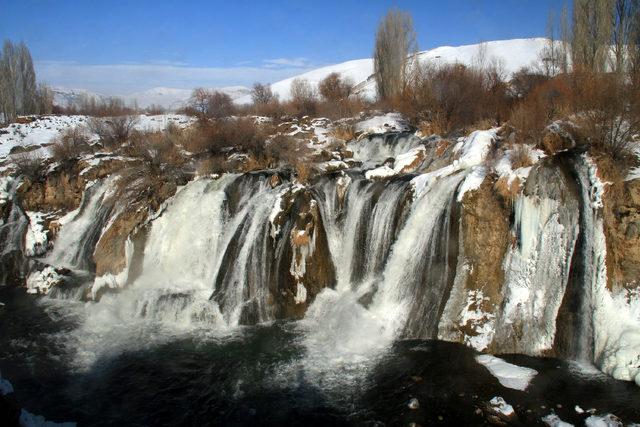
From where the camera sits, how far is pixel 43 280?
46.4 ft

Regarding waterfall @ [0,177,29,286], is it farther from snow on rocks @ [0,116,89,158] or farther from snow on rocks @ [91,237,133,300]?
snow on rocks @ [0,116,89,158]

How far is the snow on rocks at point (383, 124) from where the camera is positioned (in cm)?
2203

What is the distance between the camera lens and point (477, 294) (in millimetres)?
9992

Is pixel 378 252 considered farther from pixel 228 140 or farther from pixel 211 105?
pixel 211 105

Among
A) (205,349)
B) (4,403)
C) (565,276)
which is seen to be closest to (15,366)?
(205,349)

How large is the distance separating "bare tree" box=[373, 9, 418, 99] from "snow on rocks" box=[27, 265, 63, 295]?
78.5ft

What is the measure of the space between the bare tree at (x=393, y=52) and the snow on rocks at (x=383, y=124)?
796 cm

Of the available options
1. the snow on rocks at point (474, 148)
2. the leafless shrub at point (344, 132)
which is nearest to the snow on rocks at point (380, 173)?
the snow on rocks at point (474, 148)

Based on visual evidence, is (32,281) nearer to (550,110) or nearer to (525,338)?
(525,338)

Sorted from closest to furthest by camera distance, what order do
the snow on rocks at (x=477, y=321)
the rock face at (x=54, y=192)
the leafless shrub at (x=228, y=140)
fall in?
1. the snow on rocks at (x=477, y=321)
2. the rock face at (x=54, y=192)
3. the leafless shrub at (x=228, y=140)

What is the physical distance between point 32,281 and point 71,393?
23.6 feet

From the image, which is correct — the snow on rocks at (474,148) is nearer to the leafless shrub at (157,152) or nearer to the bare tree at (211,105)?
the leafless shrub at (157,152)

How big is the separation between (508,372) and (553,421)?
143 cm

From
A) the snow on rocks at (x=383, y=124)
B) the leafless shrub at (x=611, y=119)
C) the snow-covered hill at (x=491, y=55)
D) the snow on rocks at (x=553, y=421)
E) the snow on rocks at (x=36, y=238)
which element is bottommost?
the snow on rocks at (x=553, y=421)
